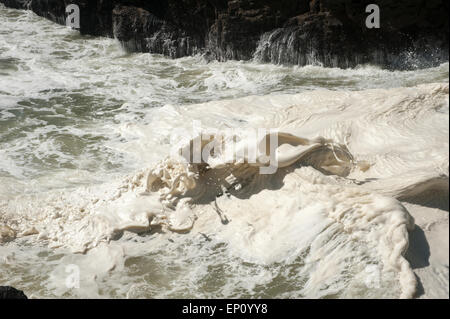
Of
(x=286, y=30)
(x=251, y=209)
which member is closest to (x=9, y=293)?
(x=251, y=209)

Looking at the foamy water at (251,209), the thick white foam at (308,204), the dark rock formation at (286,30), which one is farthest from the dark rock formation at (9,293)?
the dark rock formation at (286,30)

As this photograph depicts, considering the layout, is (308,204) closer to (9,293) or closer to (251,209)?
(251,209)

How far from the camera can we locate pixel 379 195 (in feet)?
9.70

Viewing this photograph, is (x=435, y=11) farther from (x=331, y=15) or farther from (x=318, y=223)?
(x=318, y=223)

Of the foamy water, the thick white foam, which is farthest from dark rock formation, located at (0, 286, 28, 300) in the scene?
the thick white foam

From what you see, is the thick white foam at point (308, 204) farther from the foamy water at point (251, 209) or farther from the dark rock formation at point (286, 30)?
the dark rock formation at point (286, 30)

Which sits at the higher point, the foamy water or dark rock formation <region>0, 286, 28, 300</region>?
the foamy water

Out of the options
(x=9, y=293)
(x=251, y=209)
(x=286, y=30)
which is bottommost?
(x=9, y=293)

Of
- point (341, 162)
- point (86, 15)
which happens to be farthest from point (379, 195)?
point (86, 15)

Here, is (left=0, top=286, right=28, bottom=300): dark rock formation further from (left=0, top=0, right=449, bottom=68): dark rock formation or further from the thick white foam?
(left=0, top=0, right=449, bottom=68): dark rock formation

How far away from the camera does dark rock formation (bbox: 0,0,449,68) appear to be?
8.17 m

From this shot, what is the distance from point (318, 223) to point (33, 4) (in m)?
11.4

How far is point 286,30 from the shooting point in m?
9.05

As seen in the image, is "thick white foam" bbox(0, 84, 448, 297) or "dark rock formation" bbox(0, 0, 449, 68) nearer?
"thick white foam" bbox(0, 84, 448, 297)
